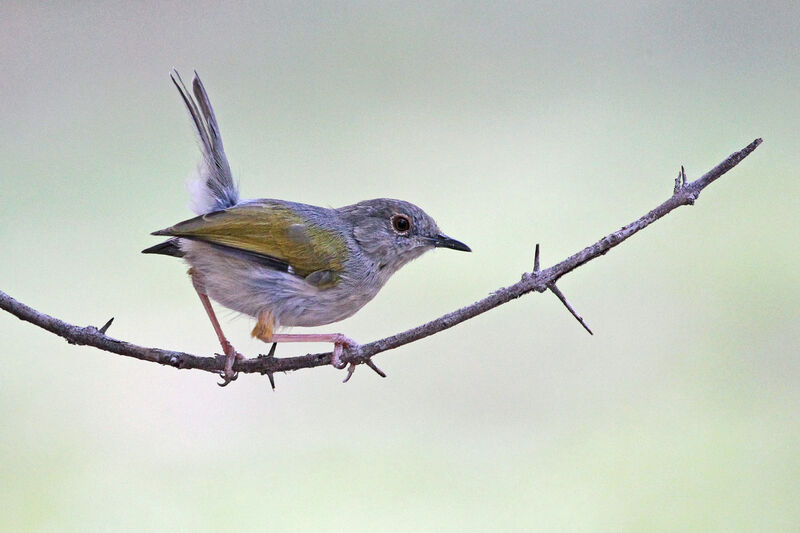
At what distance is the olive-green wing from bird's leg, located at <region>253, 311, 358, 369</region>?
20 cm

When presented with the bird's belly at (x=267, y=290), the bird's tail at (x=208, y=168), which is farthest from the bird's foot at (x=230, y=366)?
the bird's tail at (x=208, y=168)

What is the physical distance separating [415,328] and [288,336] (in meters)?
0.69

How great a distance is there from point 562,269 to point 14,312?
1359 millimetres

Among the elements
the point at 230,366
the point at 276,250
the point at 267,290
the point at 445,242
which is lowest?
the point at 230,366

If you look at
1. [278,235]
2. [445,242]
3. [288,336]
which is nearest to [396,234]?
[445,242]

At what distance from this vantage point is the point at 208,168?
2705mm

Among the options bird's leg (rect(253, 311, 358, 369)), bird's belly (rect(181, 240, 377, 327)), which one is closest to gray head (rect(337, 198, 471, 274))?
bird's belly (rect(181, 240, 377, 327))

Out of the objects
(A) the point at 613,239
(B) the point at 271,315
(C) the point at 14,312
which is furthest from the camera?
(B) the point at 271,315

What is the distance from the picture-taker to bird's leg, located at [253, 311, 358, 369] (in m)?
2.32

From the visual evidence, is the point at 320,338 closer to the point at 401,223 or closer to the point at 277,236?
the point at 277,236

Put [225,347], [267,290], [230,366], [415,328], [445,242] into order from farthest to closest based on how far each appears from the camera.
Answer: [445,242]
[267,290]
[225,347]
[230,366]
[415,328]

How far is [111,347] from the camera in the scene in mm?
1948

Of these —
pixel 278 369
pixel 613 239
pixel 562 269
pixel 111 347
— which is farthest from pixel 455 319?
pixel 111 347

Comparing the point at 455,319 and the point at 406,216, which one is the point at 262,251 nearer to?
the point at 406,216
